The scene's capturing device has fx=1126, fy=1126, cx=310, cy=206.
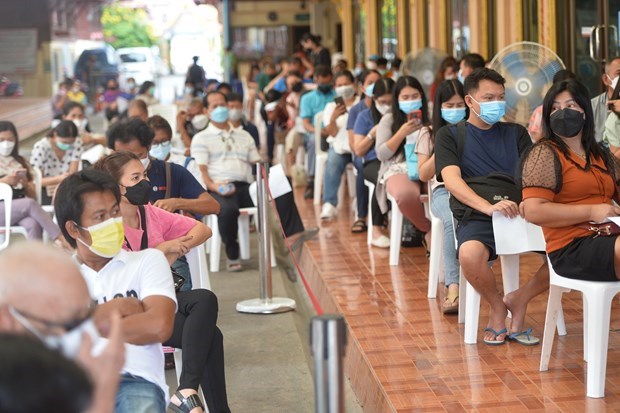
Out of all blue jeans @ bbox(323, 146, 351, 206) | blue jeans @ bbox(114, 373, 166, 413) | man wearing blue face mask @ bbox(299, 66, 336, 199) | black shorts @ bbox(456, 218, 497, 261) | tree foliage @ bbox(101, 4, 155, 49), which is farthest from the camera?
tree foliage @ bbox(101, 4, 155, 49)

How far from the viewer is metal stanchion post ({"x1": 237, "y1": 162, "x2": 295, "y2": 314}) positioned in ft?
22.0

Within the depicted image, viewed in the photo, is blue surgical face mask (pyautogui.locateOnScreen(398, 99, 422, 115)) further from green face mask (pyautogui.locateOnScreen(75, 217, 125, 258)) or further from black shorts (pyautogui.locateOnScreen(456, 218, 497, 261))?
green face mask (pyautogui.locateOnScreen(75, 217, 125, 258))

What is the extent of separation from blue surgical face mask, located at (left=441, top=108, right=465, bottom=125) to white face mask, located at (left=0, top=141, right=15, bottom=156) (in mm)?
3262

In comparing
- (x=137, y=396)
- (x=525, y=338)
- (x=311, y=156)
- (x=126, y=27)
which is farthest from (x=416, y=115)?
(x=126, y=27)

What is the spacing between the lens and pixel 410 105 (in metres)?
7.19

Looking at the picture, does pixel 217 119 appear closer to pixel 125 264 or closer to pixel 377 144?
pixel 377 144

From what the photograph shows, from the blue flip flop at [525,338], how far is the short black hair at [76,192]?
2.31 m

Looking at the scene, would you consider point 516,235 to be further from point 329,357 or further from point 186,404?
point 329,357

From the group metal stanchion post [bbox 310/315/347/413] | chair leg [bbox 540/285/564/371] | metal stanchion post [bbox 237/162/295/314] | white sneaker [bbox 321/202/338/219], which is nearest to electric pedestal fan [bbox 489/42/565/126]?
metal stanchion post [bbox 237/162/295/314]

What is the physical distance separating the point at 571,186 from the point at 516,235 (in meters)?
0.53

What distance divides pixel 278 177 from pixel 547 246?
297 cm

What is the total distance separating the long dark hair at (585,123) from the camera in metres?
4.63

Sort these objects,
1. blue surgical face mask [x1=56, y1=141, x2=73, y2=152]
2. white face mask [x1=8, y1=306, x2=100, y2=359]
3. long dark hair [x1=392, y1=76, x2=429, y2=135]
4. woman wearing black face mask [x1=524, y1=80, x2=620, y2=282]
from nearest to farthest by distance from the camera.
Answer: white face mask [x1=8, y1=306, x2=100, y2=359], woman wearing black face mask [x1=524, y1=80, x2=620, y2=282], long dark hair [x1=392, y1=76, x2=429, y2=135], blue surgical face mask [x1=56, y1=141, x2=73, y2=152]

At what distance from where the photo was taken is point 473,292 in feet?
17.0
